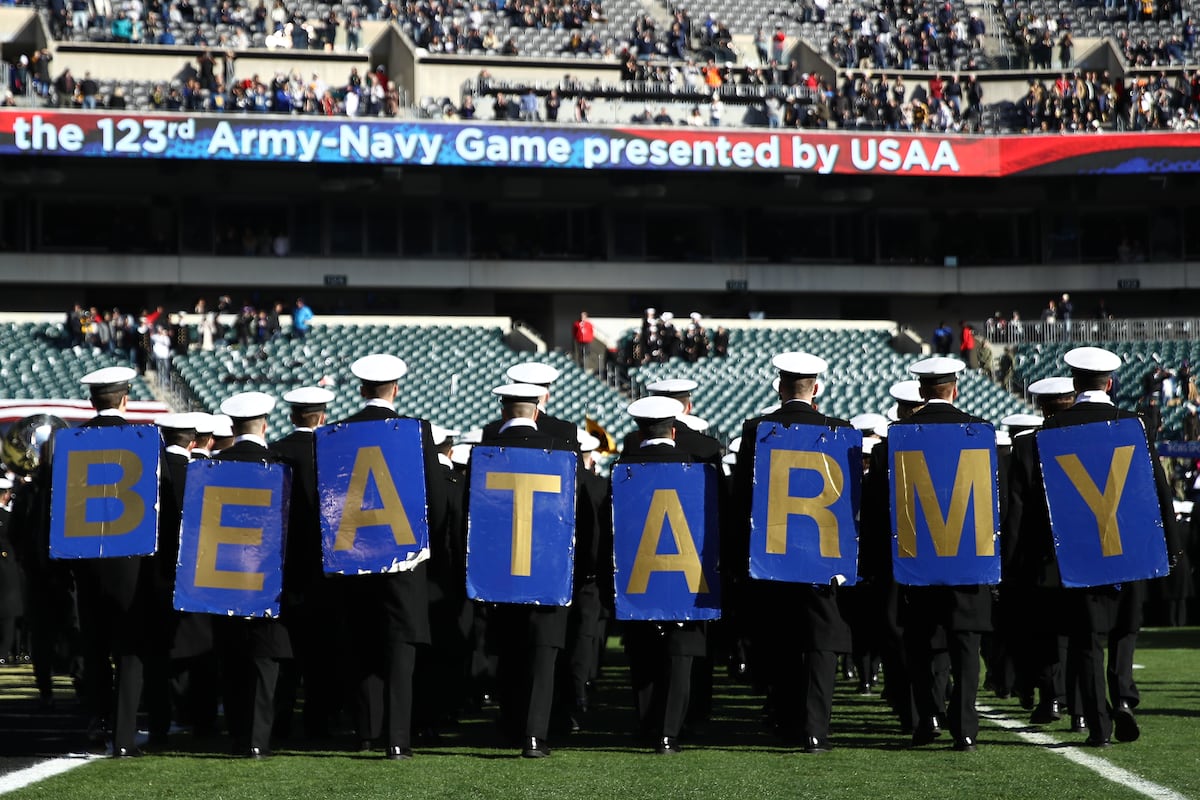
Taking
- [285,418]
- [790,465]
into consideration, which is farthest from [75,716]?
[285,418]

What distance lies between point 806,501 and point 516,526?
144cm

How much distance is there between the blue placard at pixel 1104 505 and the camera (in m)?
8.75

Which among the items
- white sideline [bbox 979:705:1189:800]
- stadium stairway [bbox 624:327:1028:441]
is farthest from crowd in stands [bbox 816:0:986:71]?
white sideline [bbox 979:705:1189:800]

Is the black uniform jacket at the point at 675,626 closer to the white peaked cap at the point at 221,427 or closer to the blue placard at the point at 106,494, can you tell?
the blue placard at the point at 106,494

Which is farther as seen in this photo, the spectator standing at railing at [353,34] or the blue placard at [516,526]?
the spectator standing at railing at [353,34]

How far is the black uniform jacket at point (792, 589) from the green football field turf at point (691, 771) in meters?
0.58

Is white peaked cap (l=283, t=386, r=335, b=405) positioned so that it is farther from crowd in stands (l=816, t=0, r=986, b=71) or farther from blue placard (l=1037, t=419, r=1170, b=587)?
crowd in stands (l=816, t=0, r=986, b=71)

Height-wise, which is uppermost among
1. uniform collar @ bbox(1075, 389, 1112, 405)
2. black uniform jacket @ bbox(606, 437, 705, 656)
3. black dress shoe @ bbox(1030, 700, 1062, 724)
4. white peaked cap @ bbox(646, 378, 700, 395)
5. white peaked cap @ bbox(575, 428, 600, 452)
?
white peaked cap @ bbox(646, 378, 700, 395)

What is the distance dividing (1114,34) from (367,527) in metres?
37.0

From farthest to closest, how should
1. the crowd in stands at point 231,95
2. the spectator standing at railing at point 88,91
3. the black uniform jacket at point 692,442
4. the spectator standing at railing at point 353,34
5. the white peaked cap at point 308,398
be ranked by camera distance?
the spectator standing at railing at point 353,34, the spectator standing at railing at point 88,91, the crowd in stands at point 231,95, the black uniform jacket at point 692,442, the white peaked cap at point 308,398

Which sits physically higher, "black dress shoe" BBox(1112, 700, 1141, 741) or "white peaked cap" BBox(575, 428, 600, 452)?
"white peaked cap" BBox(575, 428, 600, 452)

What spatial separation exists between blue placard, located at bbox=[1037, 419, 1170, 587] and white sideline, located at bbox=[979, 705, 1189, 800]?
2.73ft

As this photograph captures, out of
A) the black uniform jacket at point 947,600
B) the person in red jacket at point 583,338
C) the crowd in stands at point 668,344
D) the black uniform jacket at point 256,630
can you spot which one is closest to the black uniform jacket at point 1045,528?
the black uniform jacket at point 947,600

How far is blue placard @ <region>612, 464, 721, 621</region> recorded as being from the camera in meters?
8.97
